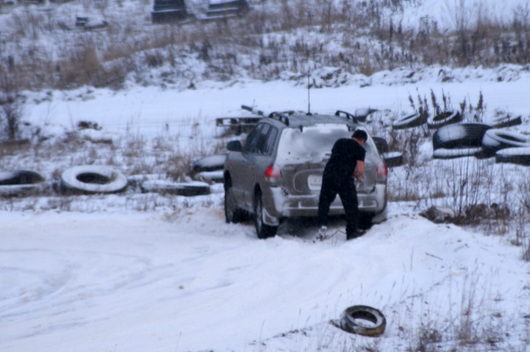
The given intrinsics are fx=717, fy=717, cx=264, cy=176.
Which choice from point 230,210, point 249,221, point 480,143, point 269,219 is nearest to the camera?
point 269,219

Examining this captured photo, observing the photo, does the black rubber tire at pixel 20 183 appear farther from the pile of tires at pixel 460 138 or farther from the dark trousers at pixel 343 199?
the pile of tires at pixel 460 138

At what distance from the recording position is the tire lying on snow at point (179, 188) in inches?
604

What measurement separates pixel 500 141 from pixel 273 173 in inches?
322

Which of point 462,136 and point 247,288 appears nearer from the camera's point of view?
point 247,288

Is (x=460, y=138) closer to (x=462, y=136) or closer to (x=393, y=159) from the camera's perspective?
(x=462, y=136)

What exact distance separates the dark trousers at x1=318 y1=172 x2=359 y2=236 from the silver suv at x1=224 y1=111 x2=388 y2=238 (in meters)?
0.26

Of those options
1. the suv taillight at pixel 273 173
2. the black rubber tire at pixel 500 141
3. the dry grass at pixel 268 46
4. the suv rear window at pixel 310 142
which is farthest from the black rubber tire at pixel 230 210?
the dry grass at pixel 268 46

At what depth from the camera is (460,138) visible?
56.1ft

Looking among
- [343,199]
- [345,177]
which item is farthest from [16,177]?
[345,177]

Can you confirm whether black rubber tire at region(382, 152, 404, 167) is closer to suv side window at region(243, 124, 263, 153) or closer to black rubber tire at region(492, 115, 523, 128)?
black rubber tire at region(492, 115, 523, 128)

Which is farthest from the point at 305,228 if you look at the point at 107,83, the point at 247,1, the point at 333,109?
the point at 247,1

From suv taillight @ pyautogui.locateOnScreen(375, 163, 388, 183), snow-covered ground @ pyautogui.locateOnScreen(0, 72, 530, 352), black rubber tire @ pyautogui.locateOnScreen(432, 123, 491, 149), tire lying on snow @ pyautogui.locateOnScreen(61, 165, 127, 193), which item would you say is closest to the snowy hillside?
snow-covered ground @ pyautogui.locateOnScreen(0, 72, 530, 352)

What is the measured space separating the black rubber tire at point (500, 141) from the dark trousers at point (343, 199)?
7649 mm

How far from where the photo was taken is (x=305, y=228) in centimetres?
1137
